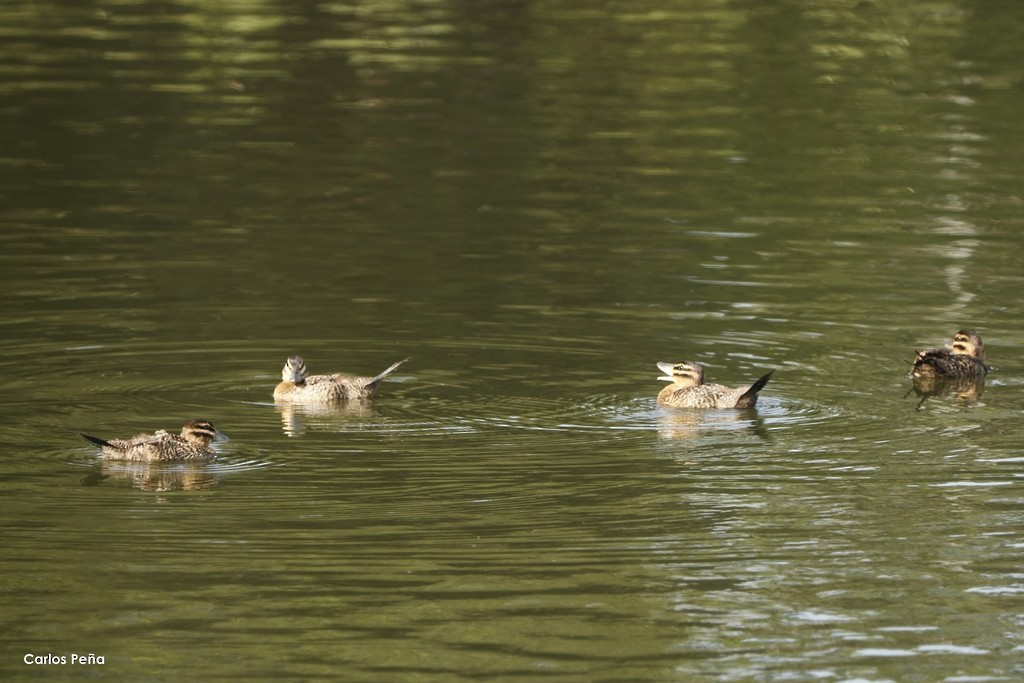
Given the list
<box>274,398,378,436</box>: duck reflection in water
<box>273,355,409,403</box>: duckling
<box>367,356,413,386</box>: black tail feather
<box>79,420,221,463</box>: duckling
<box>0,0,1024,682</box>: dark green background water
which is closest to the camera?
<box>0,0,1024,682</box>: dark green background water

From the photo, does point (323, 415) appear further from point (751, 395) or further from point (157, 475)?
point (751, 395)

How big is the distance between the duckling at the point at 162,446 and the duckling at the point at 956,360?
18.7 ft

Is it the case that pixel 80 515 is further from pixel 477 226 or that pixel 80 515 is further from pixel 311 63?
pixel 311 63

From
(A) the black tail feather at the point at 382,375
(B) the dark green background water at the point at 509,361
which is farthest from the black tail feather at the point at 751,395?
(A) the black tail feather at the point at 382,375

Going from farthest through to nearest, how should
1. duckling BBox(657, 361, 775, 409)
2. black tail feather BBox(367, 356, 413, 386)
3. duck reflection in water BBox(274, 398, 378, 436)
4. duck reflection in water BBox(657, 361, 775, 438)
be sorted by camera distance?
black tail feather BBox(367, 356, 413, 386) < duckling BBox(657, 361, 775, 409) < duck reflection in water BBox(657, 361, 775, 438) < duck reflection in water BBox(274, 398, 378, 436)

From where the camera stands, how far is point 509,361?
49.2 feet

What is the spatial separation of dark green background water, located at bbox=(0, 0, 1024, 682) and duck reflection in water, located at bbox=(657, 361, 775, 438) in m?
0.11

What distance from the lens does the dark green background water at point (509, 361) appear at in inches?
364

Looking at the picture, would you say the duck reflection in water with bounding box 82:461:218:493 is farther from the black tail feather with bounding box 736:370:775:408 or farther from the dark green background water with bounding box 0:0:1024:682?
the black tail feather with bounding box 736:370:775:408

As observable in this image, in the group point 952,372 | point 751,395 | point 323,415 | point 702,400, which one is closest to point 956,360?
point 952,372

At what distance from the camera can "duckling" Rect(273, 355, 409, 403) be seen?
13.7 metres

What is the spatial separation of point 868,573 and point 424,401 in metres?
4.70

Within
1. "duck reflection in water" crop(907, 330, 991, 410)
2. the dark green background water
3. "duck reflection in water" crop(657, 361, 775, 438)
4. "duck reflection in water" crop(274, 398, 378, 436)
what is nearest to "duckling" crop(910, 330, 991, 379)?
"duck reflection in water" crop(907, 330, 991, 410)

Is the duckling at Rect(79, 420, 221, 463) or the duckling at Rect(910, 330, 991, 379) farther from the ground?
the duckling at Rect(910, 330, 991, 379)
